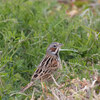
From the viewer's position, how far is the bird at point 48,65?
14.1 feet

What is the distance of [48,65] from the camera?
15.1 feet

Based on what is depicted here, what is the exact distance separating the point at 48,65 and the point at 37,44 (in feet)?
2.51

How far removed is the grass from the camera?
4.21 m

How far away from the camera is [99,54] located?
15.5 ft

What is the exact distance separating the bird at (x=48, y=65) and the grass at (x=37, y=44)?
0.42ft

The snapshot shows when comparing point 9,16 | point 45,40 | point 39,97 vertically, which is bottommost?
point 39,97

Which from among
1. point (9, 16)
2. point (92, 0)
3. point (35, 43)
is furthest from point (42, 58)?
point (92, 0)

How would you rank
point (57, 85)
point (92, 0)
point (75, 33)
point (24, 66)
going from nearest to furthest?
1. point (57, 85)
2. point (24, 66)
3. point (75, 33)
4. point (92, 0)

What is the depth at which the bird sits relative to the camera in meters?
4.30

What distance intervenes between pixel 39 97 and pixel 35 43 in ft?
5.21

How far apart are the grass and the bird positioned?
129 millimetres

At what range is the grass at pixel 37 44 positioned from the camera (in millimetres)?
4207

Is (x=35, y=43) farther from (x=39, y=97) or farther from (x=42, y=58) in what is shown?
(x=39, y=97)

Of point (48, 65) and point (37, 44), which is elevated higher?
point (37, 44)
